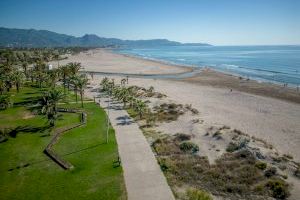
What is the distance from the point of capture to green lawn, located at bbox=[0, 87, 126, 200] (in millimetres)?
25781

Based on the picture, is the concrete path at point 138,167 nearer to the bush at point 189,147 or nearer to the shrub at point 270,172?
the bush at point 189,147

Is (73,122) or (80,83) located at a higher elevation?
(80,83)

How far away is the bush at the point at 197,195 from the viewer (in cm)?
Answer: 2348

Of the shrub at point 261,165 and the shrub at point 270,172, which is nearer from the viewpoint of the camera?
the shrub at point 270,172

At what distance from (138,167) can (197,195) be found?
792 centimetres

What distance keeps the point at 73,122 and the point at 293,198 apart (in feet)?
115

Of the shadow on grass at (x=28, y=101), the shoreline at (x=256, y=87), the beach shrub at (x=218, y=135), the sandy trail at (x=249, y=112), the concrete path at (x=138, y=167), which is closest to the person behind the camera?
the concrete path at (x=138, y=167)

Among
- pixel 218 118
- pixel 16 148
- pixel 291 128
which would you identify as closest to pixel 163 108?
pixel 218 118

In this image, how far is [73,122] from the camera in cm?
4703

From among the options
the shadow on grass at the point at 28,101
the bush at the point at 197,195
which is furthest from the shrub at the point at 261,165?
the shadow on grass at the point at 28,101

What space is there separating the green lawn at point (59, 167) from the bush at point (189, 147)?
869 centimetres

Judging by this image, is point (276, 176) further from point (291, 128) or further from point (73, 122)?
point (73, 122)

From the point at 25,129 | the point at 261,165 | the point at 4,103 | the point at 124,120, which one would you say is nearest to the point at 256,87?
the point at 124,120

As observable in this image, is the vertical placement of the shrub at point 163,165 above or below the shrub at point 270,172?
below
